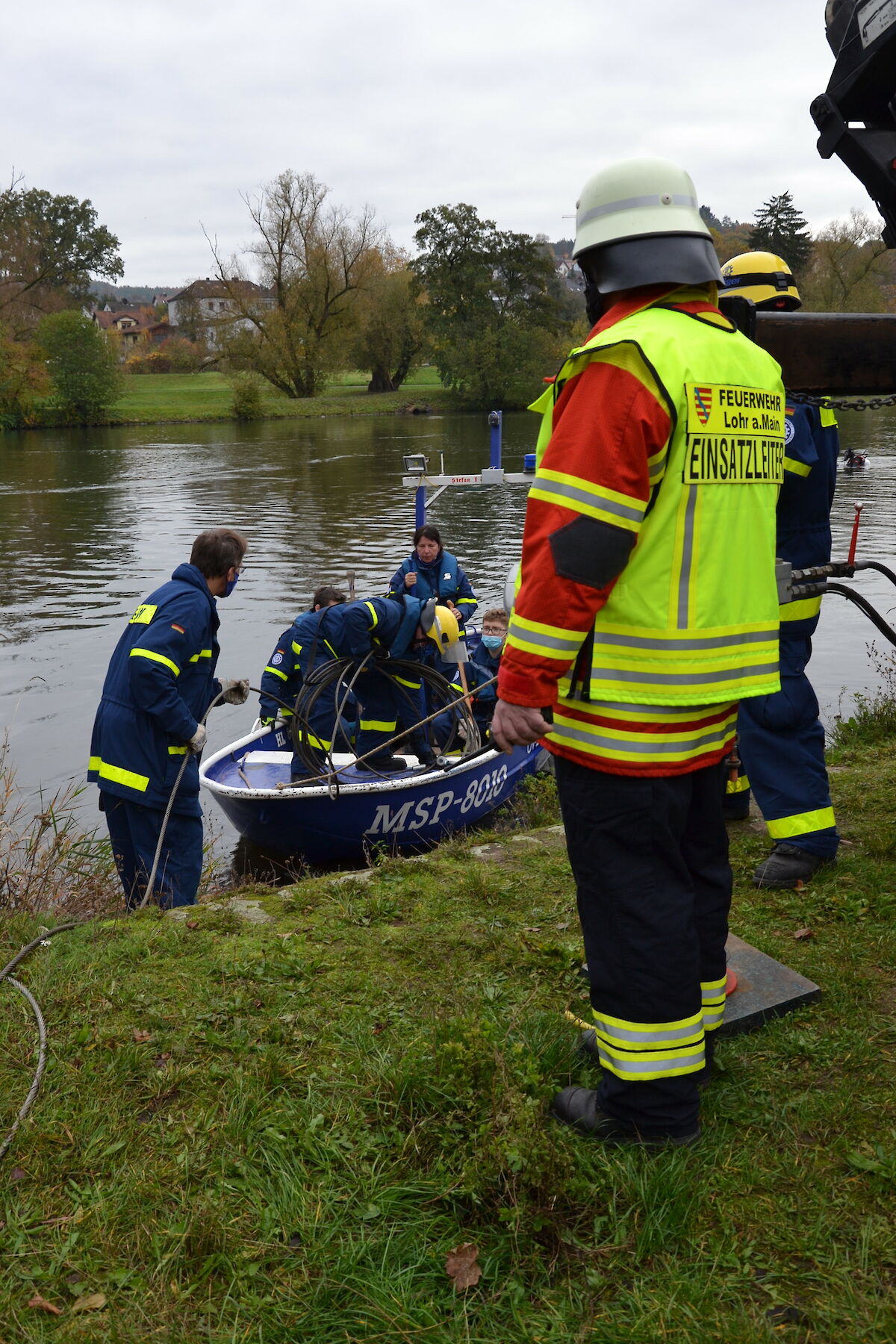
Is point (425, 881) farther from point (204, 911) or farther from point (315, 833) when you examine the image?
point (315, 833)

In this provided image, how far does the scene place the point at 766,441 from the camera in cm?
242

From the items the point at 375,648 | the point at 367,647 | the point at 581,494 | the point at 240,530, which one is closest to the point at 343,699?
the point at 367,647

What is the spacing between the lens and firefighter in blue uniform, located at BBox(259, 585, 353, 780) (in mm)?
7789

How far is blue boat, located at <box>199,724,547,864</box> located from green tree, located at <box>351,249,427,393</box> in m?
55.7

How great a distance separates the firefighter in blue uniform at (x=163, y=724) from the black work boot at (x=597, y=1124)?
3.19 metres

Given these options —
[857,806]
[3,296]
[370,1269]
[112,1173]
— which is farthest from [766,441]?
[3,296]

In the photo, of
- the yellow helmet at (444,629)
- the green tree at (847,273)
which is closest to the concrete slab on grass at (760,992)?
the yellow helmet at (444,629)

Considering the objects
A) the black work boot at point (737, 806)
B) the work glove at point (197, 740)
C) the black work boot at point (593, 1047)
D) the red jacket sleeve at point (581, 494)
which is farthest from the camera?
the work glove at point (197, 740)

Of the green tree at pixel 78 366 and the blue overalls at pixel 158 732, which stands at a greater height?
the green tree at pixel 78 366

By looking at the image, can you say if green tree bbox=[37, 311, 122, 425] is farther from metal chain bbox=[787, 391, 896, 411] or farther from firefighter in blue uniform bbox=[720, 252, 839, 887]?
metal chain bbox=[787, 391, 896, 411]

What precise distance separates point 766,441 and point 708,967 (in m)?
1.32

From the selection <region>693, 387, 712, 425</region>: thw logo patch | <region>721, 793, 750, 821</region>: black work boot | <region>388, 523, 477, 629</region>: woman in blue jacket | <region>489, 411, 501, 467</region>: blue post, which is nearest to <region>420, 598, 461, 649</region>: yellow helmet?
<region>388, 523, 477, 629</region>: woman in blue jacket

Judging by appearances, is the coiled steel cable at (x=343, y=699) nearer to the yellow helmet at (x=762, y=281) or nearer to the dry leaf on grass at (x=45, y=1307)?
the yellow helmet at (x=762, y=281)

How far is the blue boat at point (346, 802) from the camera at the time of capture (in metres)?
7.20
